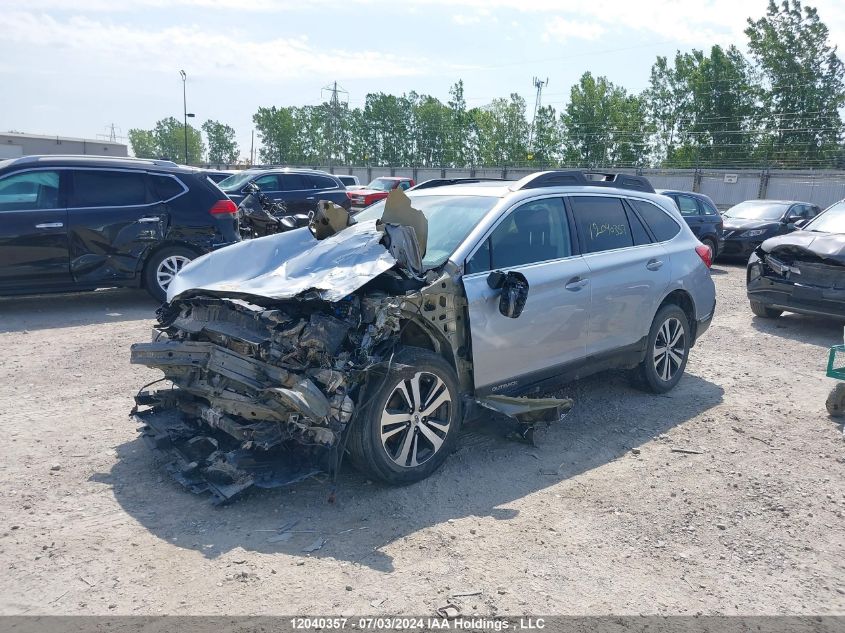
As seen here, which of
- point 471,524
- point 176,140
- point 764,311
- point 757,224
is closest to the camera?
point 471,524

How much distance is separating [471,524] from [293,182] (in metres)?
14.1

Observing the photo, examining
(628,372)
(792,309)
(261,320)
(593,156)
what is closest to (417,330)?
(261,320)

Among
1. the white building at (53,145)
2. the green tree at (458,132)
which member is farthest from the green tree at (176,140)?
the green tree at (458,132)

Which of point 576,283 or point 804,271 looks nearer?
point 576,283

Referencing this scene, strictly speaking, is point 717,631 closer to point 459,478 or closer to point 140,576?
point 459,478

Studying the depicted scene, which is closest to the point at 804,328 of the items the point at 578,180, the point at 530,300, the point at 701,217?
the point at 578,180

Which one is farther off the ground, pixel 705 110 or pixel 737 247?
pixel 705 110

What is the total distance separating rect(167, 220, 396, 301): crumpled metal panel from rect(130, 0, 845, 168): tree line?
4779 cm

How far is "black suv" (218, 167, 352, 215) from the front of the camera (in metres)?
16.4

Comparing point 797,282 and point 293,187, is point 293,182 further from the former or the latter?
point 797,282

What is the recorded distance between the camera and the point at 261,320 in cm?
402

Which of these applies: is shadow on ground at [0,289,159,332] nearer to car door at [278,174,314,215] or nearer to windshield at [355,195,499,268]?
windshield at [355,195,499,268]

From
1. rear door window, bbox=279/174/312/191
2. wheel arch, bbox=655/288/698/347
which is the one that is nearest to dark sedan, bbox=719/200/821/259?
rear door window, bbox=279/174/312/191

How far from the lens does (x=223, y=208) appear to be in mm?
9562
